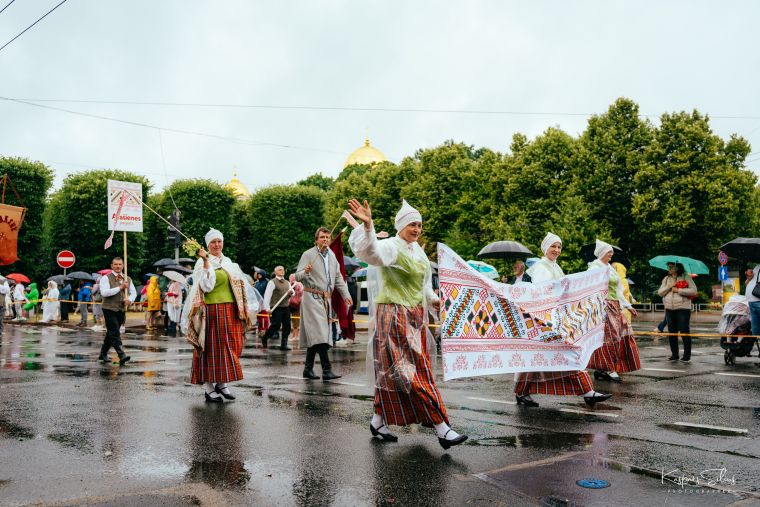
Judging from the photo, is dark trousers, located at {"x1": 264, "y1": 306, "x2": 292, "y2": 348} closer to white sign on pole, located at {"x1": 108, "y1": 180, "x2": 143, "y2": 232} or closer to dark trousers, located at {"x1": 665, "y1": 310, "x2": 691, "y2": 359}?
dark trousers, located at {"x1": 665, "y1": 310, "x2": 691, "y2": 359}

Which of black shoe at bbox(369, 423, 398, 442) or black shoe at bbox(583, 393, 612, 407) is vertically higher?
black shoe at bbox(583, 393, 612, 407)

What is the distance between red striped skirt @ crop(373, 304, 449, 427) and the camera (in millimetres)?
5875

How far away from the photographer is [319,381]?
10188mm

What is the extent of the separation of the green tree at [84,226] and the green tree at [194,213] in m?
3.75

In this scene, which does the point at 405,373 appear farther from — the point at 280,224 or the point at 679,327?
the point at 280,224

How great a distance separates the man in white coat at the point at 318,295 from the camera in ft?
33.7

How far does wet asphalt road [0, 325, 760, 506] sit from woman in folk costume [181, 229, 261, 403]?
1.02ft

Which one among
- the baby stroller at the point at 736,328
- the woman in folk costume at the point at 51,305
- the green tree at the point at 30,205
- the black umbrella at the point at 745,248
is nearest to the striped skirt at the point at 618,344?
the baby stroller at the point at 736,328

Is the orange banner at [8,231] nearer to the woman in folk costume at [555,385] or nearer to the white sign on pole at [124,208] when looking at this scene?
the white sign on pole at [124,208]

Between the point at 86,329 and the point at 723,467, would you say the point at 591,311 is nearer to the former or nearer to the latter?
the point at 723,467

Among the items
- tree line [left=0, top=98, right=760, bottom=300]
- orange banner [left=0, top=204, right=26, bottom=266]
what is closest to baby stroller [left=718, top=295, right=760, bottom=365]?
orange banner [left=0, top=204, right=26, bottom=266]

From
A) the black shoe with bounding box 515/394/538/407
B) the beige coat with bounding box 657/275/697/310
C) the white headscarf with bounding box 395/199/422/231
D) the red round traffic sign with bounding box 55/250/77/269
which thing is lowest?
the black shoe with bounding box 515/394/538/407

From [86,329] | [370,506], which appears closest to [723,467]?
[370,506]

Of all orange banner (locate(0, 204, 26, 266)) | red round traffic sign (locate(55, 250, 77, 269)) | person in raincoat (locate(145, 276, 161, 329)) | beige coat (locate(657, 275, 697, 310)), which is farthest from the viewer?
red round traffic sign (locate(55, 250, 77, 269))
